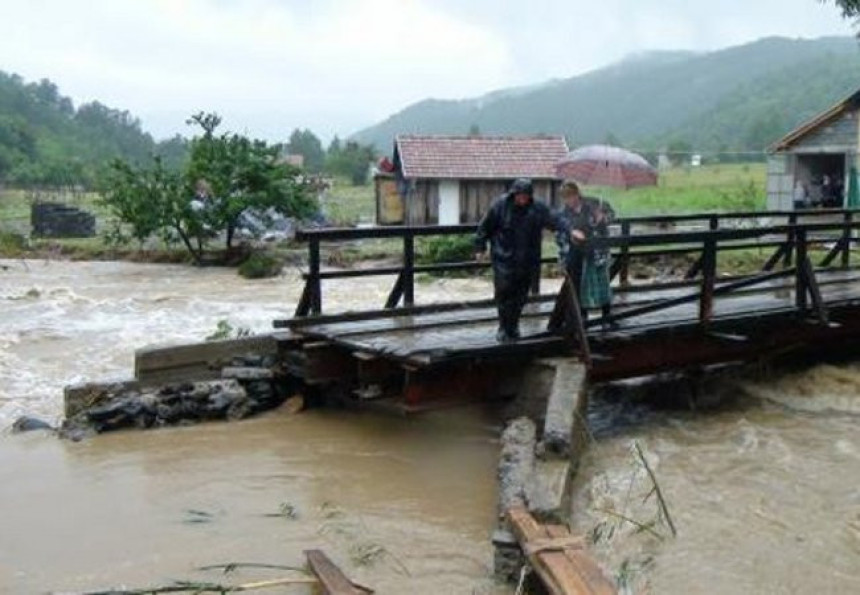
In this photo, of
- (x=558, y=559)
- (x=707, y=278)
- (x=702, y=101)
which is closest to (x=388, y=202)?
(x=707, y=278)

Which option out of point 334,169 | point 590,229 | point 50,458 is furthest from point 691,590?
point 334,169

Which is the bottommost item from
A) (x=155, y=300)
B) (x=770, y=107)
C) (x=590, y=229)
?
(x=155, y=300)

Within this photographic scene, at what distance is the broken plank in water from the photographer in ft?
16.1

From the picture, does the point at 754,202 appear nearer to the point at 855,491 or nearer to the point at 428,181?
the point at 428,181

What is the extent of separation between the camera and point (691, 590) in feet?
18.7

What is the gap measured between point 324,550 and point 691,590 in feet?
7.17

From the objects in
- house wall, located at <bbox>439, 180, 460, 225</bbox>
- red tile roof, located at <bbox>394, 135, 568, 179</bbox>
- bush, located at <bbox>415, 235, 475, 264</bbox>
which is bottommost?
bush, located at <bbox>415, 235, 475, 264</bbox>

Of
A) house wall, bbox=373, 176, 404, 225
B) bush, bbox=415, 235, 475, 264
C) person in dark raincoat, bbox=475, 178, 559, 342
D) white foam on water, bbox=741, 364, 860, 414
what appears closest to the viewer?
person in dark raincoat, bbox=475, 178, 559, 342

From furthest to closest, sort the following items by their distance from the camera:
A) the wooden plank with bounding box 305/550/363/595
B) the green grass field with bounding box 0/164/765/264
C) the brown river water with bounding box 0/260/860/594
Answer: the green grass field with bounding box 0/164/765/264
the brown river water with bounding box 0/260/860/594
the wooden plank with bounding box 305/550/363/595

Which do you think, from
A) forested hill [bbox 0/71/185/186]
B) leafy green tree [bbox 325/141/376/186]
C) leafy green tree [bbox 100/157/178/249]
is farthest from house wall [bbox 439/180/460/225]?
forested hill [bbox 0/71/185/186]

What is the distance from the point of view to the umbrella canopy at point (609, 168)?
44.1ft

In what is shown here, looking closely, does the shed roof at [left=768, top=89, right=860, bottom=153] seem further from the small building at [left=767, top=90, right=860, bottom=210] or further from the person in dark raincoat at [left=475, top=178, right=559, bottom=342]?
the person in dark raincoat at [left=475, top=178, right=559, bottom=342]

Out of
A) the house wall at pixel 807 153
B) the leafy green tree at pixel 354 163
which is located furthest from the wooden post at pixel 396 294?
the leafy green tree at pixel 354 163

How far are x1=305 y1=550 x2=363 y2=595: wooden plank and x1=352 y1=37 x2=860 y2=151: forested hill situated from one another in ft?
261
